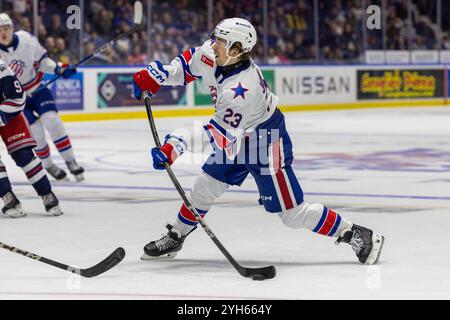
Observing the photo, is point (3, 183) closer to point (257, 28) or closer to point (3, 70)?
point (3, 70)

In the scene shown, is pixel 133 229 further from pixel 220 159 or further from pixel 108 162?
pixel 108 162

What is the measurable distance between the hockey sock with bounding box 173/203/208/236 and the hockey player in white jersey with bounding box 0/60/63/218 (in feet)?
6.24

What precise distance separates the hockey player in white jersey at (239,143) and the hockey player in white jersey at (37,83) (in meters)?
3.98

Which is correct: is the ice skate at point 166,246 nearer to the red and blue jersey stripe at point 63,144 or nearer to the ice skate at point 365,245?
the ice skate at point 365,245

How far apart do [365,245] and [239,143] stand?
0.75m

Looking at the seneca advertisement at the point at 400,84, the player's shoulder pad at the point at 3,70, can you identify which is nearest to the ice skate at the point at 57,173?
the player's shoulder pad at the point at 3,70

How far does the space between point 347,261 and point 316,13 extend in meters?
16.1

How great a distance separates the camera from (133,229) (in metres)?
6.99

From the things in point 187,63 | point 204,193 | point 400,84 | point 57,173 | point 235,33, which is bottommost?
point 400,84

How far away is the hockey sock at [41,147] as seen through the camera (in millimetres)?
9984

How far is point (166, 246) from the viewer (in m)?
5.88

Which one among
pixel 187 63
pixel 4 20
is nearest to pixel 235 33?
pixel 187 63

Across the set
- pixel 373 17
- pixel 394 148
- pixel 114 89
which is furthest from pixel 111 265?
pixel 373 17
